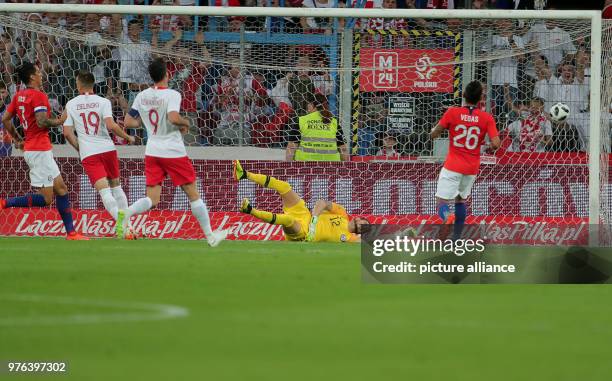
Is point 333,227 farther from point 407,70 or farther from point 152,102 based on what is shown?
point 152,102

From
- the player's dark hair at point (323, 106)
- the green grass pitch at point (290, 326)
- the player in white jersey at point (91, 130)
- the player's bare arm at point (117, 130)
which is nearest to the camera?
the green grass pitch at point (290, 326)

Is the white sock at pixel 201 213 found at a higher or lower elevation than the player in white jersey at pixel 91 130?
lower

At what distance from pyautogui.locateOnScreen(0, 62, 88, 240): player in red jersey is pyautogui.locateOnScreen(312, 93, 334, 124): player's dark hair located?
4.31 m

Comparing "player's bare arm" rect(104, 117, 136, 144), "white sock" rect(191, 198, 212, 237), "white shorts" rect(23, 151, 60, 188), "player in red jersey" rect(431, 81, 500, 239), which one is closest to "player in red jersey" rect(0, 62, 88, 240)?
"white shorts" rect(23, 151, 60, 188)

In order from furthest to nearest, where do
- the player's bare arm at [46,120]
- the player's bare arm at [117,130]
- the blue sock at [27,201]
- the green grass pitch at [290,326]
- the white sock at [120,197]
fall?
the blue sock at [27,201]
the white sock at [120,197]
the player's bare arm at [46,120]
the player's bare arm at [117,130]
the green grass pitch at [290,326]

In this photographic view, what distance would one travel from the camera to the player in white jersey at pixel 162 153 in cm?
1361

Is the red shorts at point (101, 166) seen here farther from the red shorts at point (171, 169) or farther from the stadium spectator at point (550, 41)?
the stadium spectator at point (550, 41)

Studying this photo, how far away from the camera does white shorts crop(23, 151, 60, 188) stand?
49.7 feet

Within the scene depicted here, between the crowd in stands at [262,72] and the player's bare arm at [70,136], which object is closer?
the player's bare arm at [70,136]

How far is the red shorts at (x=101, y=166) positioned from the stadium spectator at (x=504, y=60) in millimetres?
6043

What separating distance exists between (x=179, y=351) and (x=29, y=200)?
34.2ft

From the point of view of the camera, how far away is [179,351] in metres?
5.67

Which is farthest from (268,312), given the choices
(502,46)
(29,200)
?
(502,46)

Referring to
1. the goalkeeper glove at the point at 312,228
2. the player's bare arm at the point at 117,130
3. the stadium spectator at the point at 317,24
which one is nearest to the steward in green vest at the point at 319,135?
the stadium spectator at the point at 317,24
